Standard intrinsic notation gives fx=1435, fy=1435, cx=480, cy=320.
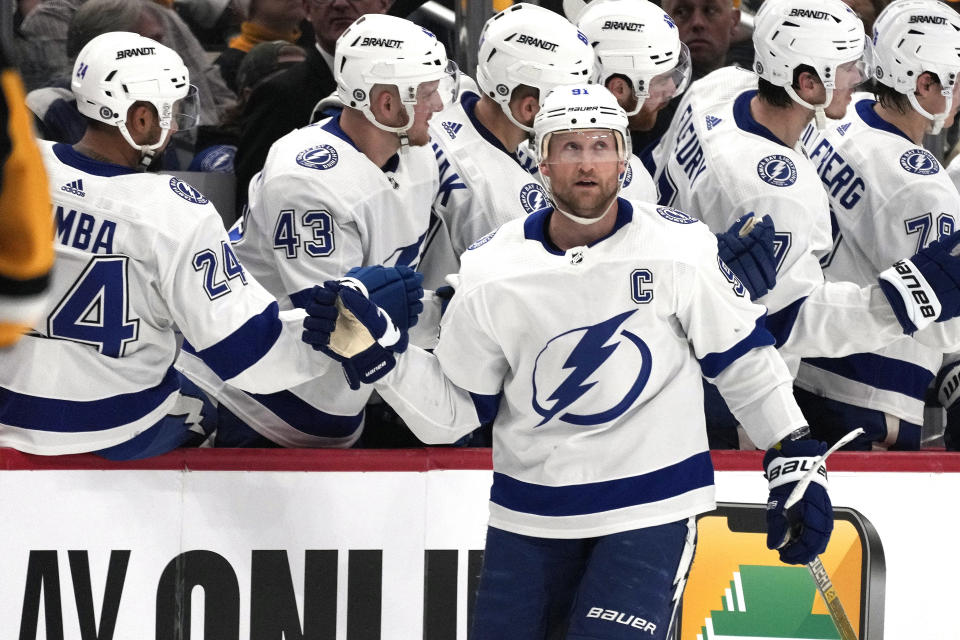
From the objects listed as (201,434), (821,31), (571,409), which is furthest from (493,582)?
(821,31)

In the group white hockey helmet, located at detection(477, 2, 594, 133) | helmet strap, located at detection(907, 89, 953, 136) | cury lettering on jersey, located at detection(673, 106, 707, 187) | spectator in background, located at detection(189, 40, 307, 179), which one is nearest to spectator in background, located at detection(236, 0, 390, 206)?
spectator in background, located at detection(189, 40, 307, 179)

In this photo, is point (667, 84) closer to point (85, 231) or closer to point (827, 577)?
point (827, 577)

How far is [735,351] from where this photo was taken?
318cm

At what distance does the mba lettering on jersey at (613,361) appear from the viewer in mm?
3174

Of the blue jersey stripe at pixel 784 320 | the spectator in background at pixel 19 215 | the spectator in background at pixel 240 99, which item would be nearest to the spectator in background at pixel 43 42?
the spectator in background at pixel 240 99

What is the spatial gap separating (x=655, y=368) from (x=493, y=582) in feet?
1.98

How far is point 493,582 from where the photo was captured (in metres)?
3.23

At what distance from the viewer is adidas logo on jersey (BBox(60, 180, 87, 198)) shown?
346cm

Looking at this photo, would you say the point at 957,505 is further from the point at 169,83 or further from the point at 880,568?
the point at 169,83

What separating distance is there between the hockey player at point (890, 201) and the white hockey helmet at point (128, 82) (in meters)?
1.98

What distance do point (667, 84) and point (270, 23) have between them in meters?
1.48

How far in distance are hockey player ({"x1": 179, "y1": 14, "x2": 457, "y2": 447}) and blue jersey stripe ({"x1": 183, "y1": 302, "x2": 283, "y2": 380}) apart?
34cm

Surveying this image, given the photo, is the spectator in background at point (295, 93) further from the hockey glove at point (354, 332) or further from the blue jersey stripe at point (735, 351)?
the blue jersey stripe at point (735, 351)

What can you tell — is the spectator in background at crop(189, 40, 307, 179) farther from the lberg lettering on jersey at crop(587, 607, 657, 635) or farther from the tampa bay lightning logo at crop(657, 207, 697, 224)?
the lberg lettering on jersey at crop(587, 607, 657, 635)
